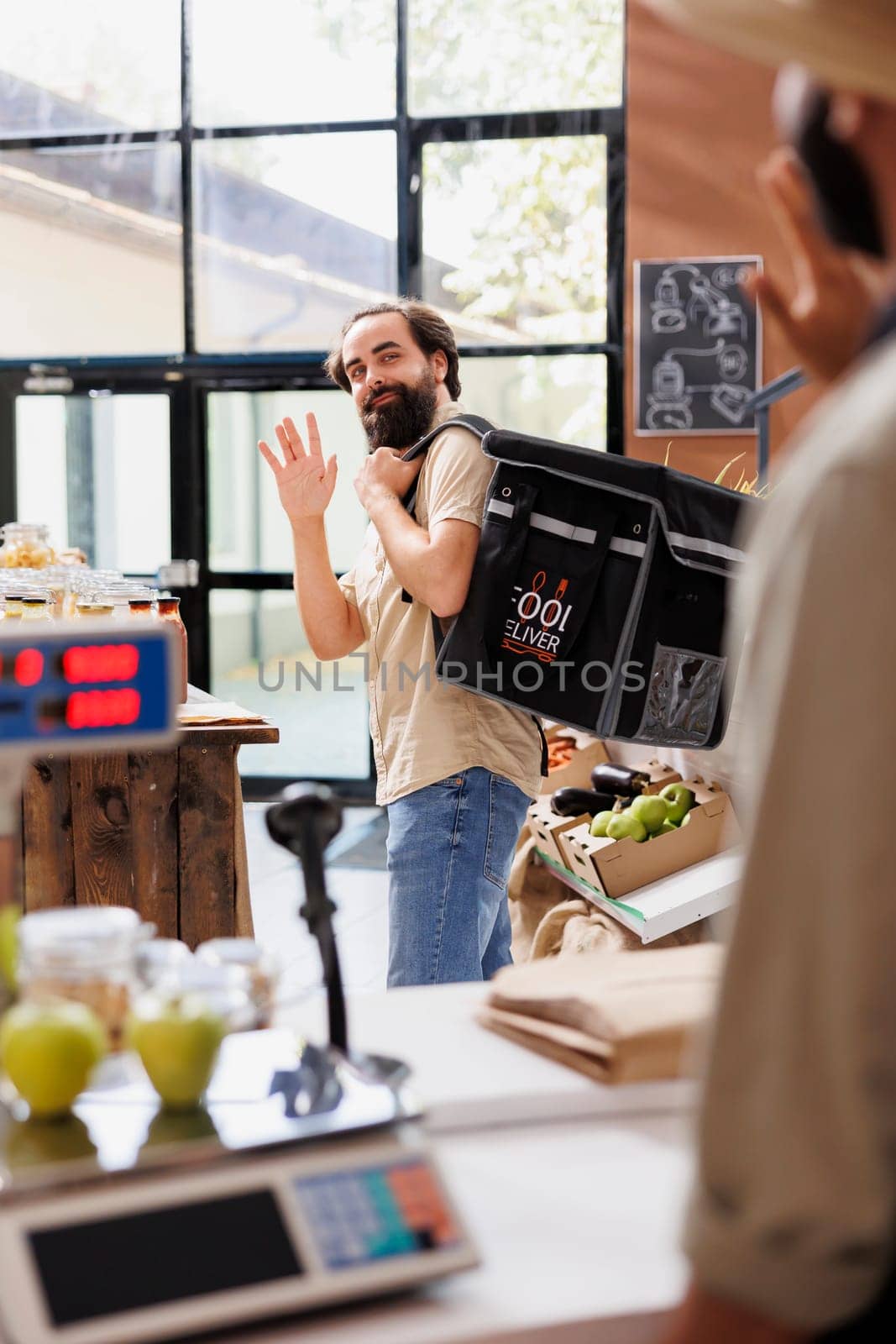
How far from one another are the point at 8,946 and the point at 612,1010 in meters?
0.52

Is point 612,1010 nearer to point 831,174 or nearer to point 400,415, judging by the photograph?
point 831,174

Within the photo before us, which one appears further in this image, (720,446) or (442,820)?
(720,446)

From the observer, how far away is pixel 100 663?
37.7 inches

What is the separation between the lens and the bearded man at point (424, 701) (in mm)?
2438

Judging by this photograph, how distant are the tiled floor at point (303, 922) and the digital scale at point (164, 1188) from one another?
→ 2.60m

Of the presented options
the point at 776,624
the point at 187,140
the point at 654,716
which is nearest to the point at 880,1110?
the point at 776,624

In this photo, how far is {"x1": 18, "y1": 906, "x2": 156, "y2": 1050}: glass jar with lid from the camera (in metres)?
1.01

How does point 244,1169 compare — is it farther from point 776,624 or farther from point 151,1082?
point 776,624

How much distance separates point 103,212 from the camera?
22.9 ft

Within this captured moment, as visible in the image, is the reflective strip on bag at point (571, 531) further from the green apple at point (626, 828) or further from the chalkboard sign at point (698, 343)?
the chalkboard sign at point (698, 343)

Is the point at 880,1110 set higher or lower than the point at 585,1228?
higher

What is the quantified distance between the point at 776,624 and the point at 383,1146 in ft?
1.68

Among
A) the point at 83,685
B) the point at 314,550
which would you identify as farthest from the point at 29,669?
the point at 314,550

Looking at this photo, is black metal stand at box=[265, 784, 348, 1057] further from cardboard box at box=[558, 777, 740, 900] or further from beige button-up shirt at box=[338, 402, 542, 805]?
cardboard box at box=[558, 777, 740, 900]
